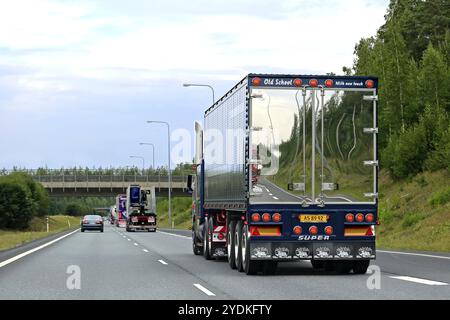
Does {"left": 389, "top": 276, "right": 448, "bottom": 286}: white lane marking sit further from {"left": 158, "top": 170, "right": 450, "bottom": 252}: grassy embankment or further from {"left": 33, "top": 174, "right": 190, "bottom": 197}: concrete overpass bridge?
{"left": 33, "top": 174, "right": 190, "bottom": 197}: concrete overpass bridge

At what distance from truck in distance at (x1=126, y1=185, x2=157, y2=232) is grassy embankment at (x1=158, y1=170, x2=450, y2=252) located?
18.4 m

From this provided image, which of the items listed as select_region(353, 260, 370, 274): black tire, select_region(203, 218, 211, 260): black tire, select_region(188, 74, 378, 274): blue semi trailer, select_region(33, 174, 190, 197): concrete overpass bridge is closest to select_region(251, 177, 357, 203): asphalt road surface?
select_region(188, 74, 378, 274): blue semi trailer

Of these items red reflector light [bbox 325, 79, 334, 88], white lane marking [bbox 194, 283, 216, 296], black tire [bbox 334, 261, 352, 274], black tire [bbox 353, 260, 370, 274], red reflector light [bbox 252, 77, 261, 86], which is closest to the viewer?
white lane marking [bbox 194, 283, 216, 296]

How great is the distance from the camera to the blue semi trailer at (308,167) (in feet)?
60.4

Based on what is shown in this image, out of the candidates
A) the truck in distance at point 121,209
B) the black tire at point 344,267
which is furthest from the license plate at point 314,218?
the truck in distance at point 121,209

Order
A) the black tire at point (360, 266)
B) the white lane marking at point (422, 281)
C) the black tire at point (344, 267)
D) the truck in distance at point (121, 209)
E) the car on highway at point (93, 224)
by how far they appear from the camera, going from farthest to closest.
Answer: the truck in distance at point (121, 209) < the car on highway at point (93, 224) < the black tire at point (344, 267) < the black tire at point (360, 266) < the white lane marking at point (422, 281)

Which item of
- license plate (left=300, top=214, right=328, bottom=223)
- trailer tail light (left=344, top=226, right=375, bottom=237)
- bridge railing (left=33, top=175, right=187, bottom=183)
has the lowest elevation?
trailer tail light (left=344, top=226, right=375, bottom=237)

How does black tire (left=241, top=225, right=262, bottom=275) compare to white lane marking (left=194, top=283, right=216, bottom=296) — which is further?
black tire (left=241, top=225, right=262, bottom=275)

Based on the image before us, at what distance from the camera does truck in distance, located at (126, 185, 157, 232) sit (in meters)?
68.2

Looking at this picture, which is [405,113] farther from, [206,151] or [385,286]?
[385,286]

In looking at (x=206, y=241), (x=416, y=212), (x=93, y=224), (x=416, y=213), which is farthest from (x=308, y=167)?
(x=93, y=224)

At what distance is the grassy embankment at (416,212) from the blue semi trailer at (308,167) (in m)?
14.1

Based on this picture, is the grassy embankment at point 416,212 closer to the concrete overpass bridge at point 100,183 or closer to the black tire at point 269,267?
the black tire at point 269,267
